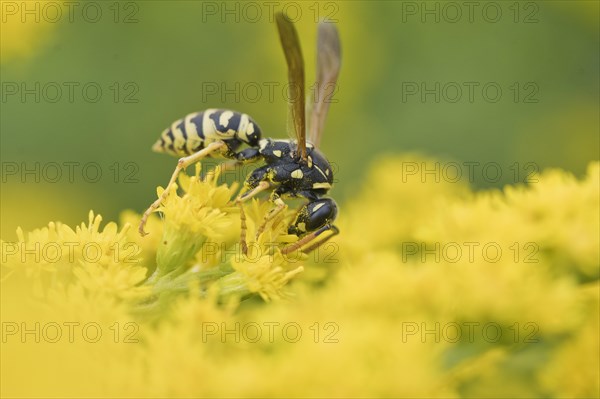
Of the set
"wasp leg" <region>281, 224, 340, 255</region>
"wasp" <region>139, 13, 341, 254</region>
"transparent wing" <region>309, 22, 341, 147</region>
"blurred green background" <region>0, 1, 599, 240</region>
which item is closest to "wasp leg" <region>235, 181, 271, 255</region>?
"wasp" <region>139, 13, 341, 254</region>

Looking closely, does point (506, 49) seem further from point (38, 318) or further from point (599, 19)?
point (38, 318)

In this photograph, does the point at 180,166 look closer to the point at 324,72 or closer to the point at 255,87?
the point at 324,72

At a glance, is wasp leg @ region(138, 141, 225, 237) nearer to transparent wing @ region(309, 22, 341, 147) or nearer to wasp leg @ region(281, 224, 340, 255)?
wasp leg @ region(281, 224, 340, 255)

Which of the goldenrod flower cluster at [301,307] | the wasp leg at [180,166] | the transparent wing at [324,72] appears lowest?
the goldenrod flower cluster at [301,307]

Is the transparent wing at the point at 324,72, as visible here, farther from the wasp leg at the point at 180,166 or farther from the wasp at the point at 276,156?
the wasp leg at the point at 180,166

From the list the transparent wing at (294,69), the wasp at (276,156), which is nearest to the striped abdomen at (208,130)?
the wasp at (276,156)

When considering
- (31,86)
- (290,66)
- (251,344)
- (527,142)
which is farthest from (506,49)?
(251,344)
